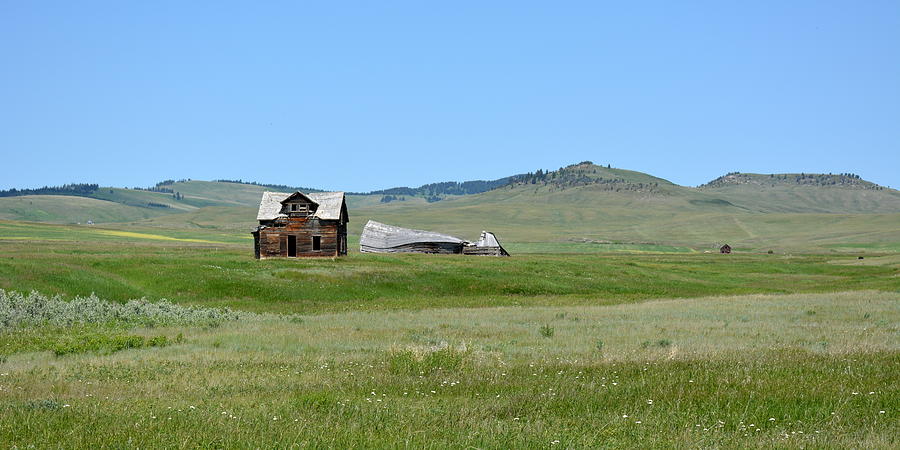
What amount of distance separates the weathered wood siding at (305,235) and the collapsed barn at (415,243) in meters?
24.4

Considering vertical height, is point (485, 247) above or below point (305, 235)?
below

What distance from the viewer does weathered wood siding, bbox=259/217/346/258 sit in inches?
2522

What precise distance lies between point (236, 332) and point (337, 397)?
12.8 m

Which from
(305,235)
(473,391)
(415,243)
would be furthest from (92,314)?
(415,243)

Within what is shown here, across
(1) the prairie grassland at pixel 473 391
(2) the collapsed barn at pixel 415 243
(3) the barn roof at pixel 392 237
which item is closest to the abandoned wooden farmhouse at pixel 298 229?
(2) the collapsed barn at pixel 415 243

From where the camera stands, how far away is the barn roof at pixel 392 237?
89938 millimetres

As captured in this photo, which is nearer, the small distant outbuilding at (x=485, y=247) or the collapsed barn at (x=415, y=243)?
the collapsed barn at (x=415, y=243)

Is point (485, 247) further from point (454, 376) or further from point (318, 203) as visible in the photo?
point (454, 376)

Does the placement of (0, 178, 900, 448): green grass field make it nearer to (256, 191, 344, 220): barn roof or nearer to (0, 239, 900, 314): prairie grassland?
(0, 239, 900, 314): prairie grassland

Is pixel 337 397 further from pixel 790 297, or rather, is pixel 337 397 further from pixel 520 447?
pixel 790 297

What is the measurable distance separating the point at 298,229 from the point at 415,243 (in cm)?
2663

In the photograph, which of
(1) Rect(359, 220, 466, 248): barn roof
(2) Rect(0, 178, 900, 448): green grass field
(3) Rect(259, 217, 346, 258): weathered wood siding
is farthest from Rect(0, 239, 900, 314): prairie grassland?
(1) Rect(359, 220, 466, 248): barn roof

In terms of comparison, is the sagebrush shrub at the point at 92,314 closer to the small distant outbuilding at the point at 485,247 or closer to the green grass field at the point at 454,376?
the green grass field at the point at 454,376

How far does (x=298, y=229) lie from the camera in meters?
64.4
